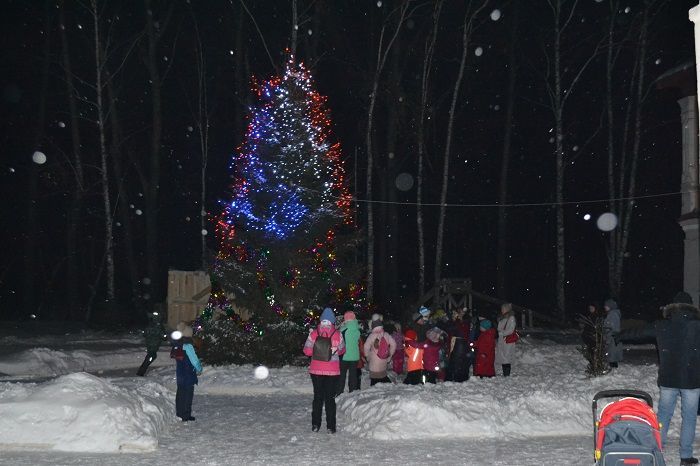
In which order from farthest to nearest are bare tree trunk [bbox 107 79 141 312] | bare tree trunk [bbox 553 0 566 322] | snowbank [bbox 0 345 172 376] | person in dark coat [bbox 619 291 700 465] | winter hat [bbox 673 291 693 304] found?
bare tree trunk [bbox 107 79 141 312]
bare tree trunk [bbox 553 0 566 322]
snowbank [bbox 0 345 172 376]
winter hat [bbox 673 291 693 304]
person in dark coat [bbox 619 291 700 465]

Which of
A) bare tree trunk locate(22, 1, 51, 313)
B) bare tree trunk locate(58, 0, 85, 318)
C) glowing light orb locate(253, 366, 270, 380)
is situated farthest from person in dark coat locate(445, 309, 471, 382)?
bare tree trunk locate(22, 1, 51, 313)

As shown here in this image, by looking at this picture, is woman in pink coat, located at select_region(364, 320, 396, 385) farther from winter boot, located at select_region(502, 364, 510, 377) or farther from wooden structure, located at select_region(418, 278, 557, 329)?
wooden structure, located at select_region(418, 278, 557, 329)

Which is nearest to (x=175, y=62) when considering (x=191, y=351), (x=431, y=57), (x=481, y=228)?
(x=431, y=57)

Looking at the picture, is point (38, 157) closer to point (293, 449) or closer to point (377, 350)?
point (377, 350)

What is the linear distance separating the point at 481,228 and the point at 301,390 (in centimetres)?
3763

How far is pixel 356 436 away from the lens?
11.4 m

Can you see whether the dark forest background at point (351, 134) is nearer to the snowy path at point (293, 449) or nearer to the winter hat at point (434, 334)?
the winter hat at point (434, 334)

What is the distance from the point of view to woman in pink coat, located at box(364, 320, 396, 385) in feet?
49.2

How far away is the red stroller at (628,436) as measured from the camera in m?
6.58

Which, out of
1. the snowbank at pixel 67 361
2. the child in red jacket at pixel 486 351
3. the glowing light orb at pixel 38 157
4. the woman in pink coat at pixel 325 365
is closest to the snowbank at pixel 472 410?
the woman in pink coat at pixel 325 365

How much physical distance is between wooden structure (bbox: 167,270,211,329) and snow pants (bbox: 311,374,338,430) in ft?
56.1

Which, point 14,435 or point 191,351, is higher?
point 191,351

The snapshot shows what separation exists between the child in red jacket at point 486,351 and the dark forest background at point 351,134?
46.6 feet

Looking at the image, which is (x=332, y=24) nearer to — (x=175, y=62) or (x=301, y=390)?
(x=175, y=62)
